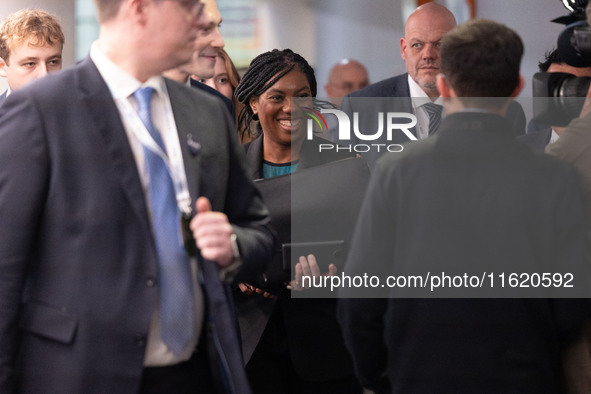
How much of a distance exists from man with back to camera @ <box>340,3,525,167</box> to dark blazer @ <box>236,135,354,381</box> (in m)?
0.26

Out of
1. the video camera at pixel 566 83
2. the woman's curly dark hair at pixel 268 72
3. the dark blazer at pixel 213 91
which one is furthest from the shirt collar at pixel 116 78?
the dark blazer at pixel 213 91

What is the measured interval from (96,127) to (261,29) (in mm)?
6989

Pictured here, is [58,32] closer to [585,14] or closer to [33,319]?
[33,319]

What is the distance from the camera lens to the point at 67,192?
1.58m

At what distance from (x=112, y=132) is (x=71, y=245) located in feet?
0.82

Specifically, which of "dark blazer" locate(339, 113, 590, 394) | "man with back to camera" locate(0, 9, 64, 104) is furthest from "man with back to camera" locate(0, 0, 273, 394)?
"man with back to camera" locate(0, 9, 64, 104)

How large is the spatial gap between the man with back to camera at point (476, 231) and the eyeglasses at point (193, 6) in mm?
573

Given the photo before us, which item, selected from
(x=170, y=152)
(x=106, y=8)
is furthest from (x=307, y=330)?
(x=106, y=8)

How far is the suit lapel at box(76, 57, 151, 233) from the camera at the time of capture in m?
1.61

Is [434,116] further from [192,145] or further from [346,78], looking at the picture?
[346,78]

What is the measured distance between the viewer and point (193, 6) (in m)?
1.67

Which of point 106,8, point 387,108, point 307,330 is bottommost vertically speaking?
point 307,330

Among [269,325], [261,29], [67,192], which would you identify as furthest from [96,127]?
[261,29]

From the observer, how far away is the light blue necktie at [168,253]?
5.41 ft
